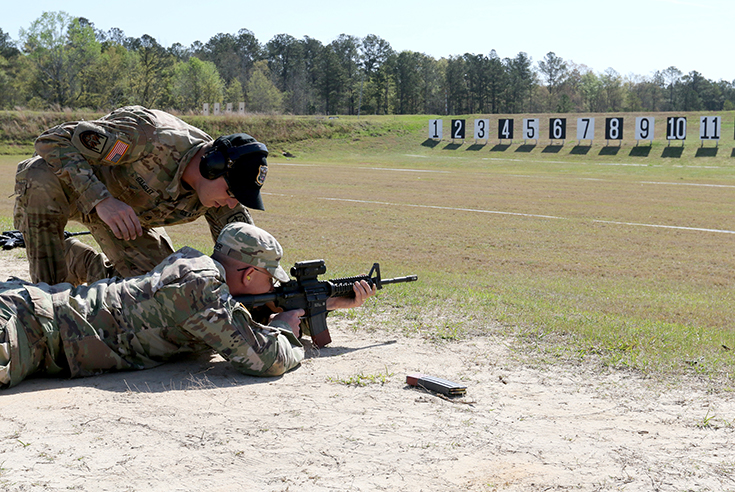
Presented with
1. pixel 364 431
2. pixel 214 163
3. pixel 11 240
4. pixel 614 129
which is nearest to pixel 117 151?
pixel 214 163

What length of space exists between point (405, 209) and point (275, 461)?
14598 millimetres

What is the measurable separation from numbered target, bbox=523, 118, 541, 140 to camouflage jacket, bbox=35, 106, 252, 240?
50691 millimetres

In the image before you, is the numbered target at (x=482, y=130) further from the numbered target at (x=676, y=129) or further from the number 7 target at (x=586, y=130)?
the numbered target at (x=676, y=129)

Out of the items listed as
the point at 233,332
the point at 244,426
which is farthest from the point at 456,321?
the point at 244,426

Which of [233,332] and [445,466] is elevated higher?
[233,332]

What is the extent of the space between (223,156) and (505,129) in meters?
53.2

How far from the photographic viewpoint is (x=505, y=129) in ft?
183

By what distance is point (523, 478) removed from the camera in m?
2.97

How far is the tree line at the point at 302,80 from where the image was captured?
248 feet

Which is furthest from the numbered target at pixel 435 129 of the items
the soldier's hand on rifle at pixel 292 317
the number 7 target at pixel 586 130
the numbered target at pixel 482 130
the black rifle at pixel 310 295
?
the soldier's hand on rifle at pixel 292 317

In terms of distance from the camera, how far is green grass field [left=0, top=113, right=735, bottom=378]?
5770mm

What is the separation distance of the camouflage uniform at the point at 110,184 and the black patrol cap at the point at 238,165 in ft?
1.44

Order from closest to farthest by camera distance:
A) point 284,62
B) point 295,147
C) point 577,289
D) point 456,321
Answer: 1. point 456,321
2. point 577,289
3. point 295,147
4. point 284,62

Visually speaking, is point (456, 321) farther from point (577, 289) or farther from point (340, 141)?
point (340, 141)
